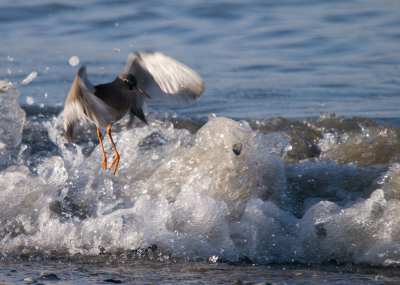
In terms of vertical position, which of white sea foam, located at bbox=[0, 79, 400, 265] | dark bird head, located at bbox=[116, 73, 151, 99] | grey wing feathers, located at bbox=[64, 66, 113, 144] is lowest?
white sea foam, located at bbox=[0, 79, 400, 265]

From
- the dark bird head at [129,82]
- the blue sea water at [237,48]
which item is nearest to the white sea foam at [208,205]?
the dark bird head at [129,82]

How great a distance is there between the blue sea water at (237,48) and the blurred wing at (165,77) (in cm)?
275

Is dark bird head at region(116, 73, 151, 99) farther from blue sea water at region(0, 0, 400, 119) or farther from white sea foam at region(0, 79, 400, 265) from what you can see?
blue sea water at region(0, 0, 400, 119)

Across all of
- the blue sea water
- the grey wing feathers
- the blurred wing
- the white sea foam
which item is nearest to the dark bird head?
the blurred wing

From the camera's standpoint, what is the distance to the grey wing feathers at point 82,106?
9.89ft

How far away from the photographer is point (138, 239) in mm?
3129

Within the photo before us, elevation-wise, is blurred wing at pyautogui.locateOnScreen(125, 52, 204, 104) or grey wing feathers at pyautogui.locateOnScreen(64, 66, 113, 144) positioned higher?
blurred wing at pyautogui.locateOnScreen(125, 52, 204, 104)

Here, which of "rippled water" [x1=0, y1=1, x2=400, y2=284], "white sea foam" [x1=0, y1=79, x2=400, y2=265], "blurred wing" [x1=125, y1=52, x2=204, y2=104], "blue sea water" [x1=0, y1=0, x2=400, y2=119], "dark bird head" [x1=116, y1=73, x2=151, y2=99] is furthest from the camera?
"blue sea water" [x1=0, y1=0, x2=400, y2=119]

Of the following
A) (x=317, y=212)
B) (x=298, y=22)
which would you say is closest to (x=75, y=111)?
(x=317, y=212)

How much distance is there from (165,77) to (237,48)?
658 centimetres

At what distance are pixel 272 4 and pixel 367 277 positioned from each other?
12660 mm

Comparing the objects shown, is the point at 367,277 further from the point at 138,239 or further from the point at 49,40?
the point at 49,40

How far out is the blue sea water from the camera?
24.0 ft

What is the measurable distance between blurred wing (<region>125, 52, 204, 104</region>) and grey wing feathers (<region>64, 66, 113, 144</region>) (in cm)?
46
